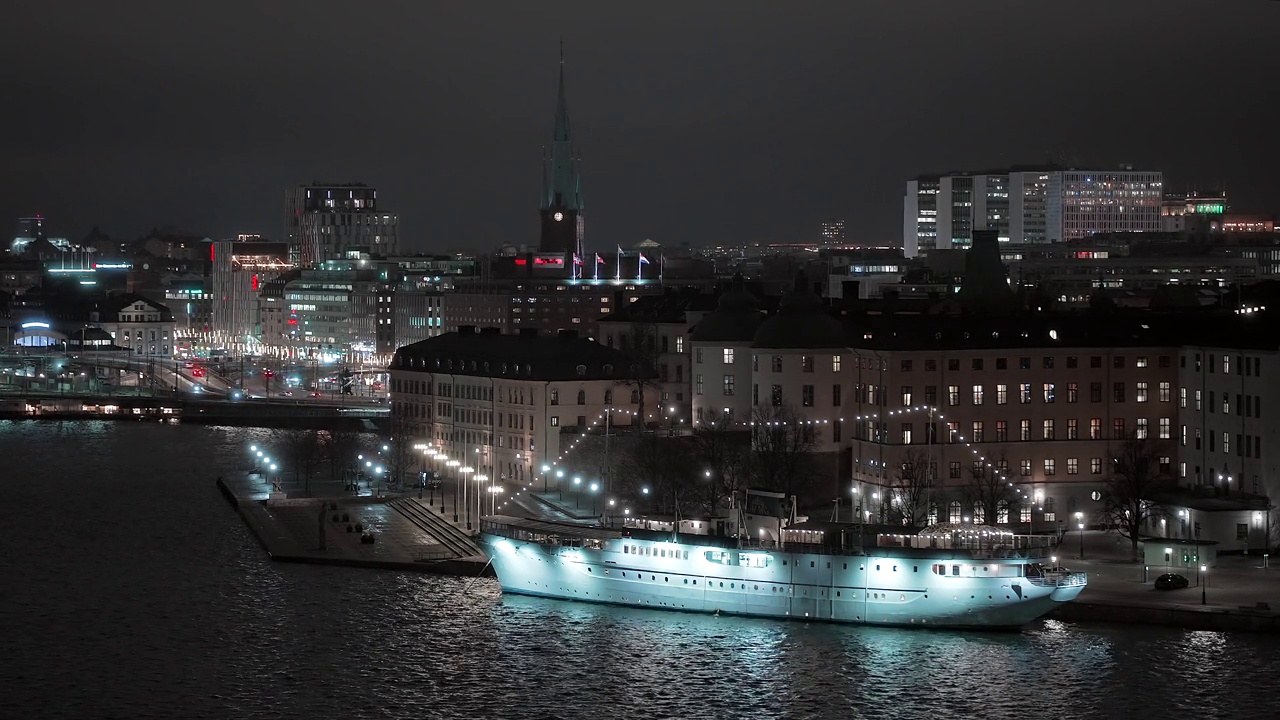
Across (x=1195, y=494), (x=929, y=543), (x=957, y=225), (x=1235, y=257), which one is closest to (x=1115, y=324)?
(x=1195, y=494)

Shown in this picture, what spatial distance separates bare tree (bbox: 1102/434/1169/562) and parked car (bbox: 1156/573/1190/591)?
3.85 m

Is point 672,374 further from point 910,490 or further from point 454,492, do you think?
point 910,490

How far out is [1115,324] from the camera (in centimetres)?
6431

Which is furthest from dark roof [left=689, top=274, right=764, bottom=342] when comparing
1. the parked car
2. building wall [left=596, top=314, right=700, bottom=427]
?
the parked car

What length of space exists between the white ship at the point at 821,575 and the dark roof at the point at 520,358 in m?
23.7

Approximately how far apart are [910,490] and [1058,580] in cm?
1068

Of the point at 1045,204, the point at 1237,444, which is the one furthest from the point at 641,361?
the point at 1045,204

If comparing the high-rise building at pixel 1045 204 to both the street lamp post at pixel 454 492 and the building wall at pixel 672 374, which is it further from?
the street lamp post at pixel 454 492

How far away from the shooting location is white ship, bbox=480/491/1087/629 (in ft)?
162

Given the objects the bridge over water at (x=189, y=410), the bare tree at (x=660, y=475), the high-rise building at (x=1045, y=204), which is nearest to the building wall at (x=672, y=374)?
the bare tree at (x=660, y=475)

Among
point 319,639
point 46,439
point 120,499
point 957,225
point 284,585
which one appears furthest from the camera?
point 957,225

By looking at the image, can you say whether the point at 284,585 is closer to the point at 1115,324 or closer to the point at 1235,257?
the point at 1115,324

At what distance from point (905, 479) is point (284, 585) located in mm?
16057

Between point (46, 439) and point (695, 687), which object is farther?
point (46, 439)
